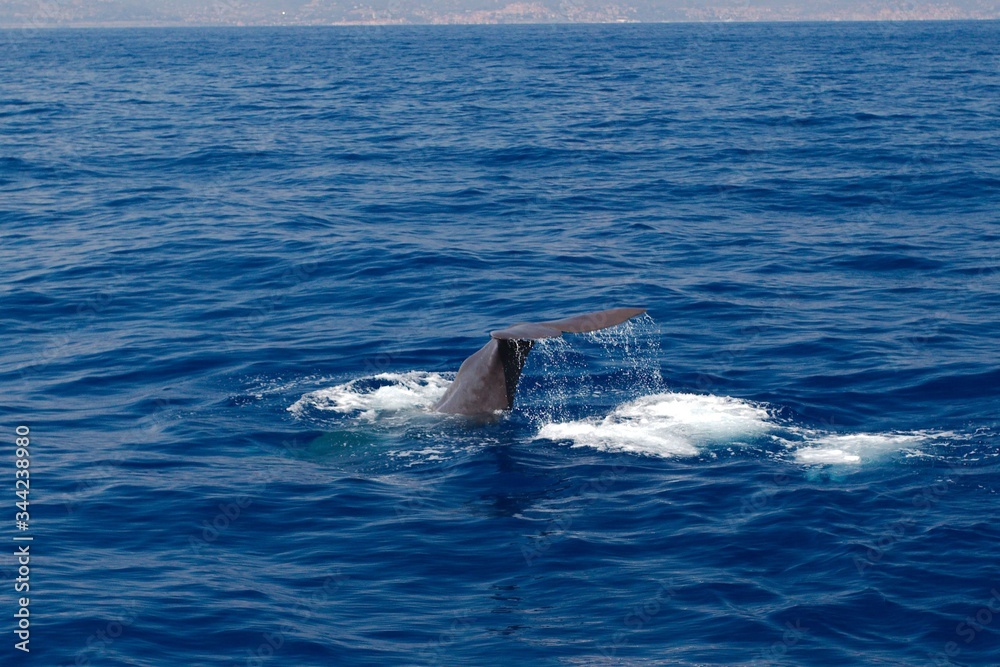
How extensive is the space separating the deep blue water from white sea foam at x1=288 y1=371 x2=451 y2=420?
0.24 ft

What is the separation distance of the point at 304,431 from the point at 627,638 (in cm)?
696

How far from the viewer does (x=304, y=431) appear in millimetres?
17266

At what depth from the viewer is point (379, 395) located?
734 inches

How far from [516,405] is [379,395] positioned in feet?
6.87

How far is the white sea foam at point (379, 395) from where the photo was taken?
18.1m

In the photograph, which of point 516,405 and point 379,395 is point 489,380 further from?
point 379,395

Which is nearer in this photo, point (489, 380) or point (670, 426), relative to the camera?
point (489, 380)

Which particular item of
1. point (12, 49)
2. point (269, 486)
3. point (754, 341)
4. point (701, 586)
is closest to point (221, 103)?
point (754, 341)

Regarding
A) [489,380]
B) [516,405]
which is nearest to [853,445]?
[516,405]

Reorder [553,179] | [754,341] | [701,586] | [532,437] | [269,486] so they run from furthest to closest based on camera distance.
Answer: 1. [553,179]
2. [754,341]
3. [532,437]
4. [269,486]
5. [701,586]

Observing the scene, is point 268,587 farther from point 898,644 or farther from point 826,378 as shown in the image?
point 826,378

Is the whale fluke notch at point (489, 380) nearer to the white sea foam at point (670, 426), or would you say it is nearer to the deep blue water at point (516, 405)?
the deep blue water at point (516, 405)

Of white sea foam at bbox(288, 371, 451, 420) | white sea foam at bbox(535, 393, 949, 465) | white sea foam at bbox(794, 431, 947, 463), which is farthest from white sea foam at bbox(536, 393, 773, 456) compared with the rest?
white sea foam at bbox(288, 371, 451, 420)

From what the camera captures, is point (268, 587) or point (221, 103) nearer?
point (268, 587)
